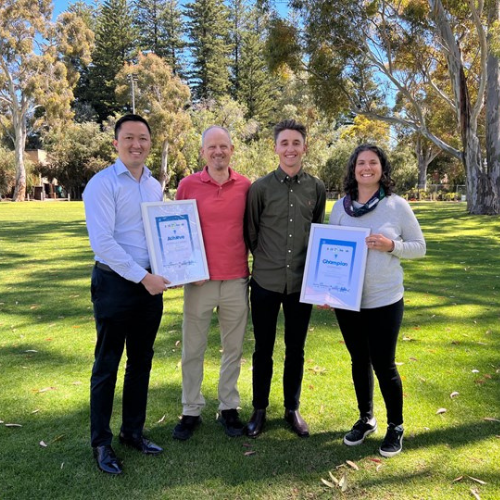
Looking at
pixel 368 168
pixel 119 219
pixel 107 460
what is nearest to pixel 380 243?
pixel 368 168

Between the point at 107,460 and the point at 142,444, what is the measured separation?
0.29m

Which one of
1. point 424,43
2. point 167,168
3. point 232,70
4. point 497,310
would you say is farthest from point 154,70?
point 497,310

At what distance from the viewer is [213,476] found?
9.50ft

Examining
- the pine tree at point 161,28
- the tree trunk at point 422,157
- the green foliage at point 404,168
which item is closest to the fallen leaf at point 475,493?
the tree trunk at point 422,157

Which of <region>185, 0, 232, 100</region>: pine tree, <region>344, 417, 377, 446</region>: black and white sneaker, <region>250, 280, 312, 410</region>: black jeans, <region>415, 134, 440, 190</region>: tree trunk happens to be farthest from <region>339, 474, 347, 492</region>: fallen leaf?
<region>185, 0, 232, 100</region>: pine tree

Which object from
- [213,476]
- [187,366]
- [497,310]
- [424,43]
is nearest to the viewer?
[213,476]

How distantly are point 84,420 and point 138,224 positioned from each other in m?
1.75

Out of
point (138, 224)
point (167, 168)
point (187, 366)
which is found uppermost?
point (167, 168)

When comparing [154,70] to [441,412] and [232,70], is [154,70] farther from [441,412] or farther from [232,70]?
[441,412]

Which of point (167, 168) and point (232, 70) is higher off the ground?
point (232, 70)

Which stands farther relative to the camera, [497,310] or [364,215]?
[497,310]

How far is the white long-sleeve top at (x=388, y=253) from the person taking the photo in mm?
2948

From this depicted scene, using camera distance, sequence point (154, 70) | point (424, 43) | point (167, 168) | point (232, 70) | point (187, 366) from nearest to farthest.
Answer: point (187, 366), point (424, 43), point (154, 70), point (167, 168), point (232, 70)

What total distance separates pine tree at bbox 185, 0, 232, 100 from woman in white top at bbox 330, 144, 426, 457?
5620 cm
